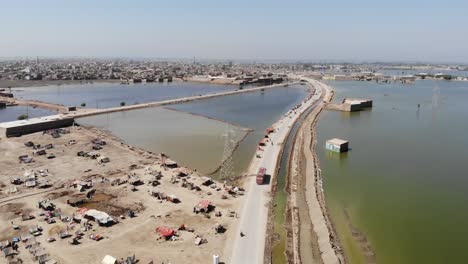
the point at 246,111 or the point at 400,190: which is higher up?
the point at 246,111

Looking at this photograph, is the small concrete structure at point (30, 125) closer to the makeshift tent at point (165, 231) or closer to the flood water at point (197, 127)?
the flood water at point (197, 127)

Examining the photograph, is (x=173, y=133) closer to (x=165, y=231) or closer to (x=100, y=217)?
(x=100, y=217)

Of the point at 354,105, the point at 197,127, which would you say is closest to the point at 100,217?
the point at 197,127

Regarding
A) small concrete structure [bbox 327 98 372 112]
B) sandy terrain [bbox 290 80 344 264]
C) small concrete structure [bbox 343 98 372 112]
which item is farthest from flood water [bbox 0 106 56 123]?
small concrete structure [bbox 343 98 372 112]

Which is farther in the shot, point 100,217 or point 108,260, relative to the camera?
point 100,217

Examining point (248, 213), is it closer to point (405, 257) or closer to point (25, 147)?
point (405, 257)

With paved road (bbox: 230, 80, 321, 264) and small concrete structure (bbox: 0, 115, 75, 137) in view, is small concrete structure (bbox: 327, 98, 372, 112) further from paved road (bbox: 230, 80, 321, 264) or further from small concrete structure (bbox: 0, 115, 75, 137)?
small concrete structure (bbox: 0, 115, 75, 137)

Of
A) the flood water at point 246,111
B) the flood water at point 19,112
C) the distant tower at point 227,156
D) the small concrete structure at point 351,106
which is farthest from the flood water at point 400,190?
the flood water at point 19,112
